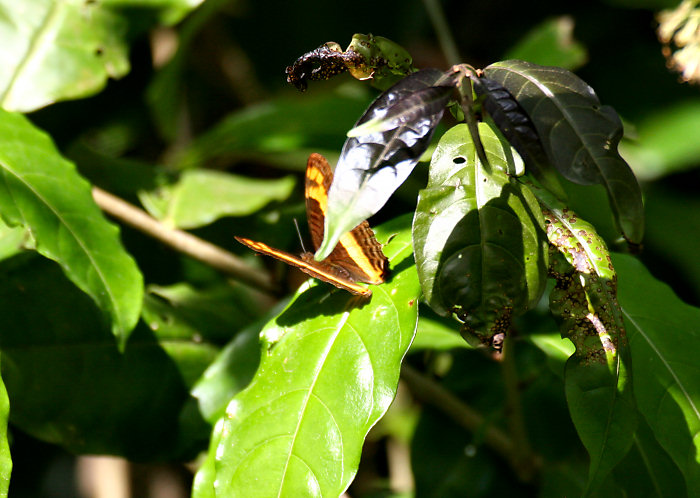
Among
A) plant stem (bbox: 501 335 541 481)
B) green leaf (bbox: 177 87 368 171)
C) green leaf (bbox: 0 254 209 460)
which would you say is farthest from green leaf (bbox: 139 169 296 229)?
plant stem (bbox: 501 335 541 481)

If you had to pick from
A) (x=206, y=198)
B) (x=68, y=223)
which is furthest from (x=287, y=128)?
(x=68, y=223)

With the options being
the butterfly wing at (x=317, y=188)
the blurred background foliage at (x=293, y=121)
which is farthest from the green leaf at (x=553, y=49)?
the butterfly wing at (x=317, y=188)

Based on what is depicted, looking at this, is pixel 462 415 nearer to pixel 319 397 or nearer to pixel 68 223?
pixel 319 397

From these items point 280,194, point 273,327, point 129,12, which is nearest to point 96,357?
point 273,327

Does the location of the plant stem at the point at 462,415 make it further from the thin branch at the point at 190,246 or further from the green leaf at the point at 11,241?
the green leaf at the point at 11,241

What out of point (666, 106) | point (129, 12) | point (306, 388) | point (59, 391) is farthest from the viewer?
point (666, 106)

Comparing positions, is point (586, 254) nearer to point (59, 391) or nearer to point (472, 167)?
point (472, 167)

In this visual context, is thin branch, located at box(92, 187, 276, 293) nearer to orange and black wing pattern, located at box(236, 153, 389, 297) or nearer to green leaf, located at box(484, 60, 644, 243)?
orange and black wing pattern, located at box(236, 153, 389, 297)
